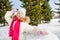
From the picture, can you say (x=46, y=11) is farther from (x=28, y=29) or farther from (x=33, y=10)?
(x=28, y=29)

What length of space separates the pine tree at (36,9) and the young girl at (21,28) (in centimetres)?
46

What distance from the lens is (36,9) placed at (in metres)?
1.77

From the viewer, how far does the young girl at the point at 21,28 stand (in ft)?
4.19

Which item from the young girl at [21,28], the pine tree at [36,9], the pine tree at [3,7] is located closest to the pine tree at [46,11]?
the pine tree at [36,9]

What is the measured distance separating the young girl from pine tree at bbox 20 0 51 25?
46 centimetres

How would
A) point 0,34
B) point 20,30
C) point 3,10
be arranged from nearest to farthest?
point 20,30 < point 0,34 < point 3,10

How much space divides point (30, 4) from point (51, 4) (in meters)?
0.18

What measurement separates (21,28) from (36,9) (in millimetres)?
519

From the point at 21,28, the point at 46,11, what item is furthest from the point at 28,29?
the point at 46,11

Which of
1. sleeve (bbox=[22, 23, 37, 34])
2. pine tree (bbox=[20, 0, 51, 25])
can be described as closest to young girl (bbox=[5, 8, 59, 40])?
sleeve (bbox=[22, 23, 37, 34])

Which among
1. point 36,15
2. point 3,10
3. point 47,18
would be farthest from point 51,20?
point 3,10

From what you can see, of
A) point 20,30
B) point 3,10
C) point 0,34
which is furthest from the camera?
point 3,10

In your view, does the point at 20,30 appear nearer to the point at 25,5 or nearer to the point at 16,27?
the point at 16,27

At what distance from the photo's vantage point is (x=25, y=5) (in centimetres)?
181
